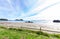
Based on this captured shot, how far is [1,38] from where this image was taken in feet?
56.8

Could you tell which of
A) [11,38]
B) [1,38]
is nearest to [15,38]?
[11,38]

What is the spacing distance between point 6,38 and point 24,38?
217cm

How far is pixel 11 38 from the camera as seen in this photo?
17906 millimetres

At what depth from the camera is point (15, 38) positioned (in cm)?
1831

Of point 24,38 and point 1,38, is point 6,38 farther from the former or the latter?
point 24,38

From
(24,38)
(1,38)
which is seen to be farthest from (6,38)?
(24,38)

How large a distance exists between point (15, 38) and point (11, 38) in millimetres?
606

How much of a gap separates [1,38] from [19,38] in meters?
2.15

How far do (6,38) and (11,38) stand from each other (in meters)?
0.63

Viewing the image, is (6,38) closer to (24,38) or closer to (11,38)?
(11,38)

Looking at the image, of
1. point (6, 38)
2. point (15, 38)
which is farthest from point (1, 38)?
point (15, 38)

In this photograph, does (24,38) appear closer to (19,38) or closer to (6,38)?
(19,38)

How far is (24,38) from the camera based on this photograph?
1800 cm

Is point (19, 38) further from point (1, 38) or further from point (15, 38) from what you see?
point (1, 38)
